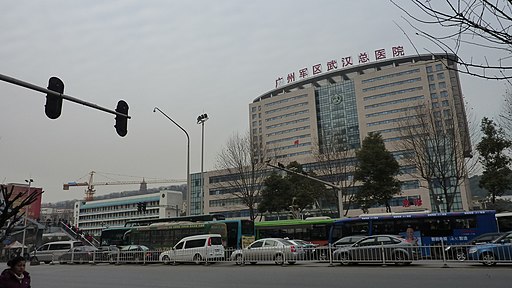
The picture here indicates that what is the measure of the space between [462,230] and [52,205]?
136849mm

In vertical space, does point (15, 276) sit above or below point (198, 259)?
above

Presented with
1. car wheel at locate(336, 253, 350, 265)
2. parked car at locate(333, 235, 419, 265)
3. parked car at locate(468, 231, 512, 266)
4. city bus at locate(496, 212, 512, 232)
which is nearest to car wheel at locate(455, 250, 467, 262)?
parked car at locate(468, 231, 512, 266)

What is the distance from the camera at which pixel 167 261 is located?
23016 millimetres

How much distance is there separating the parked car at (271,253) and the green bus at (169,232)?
6.94 meters

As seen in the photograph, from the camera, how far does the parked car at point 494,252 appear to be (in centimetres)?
1447

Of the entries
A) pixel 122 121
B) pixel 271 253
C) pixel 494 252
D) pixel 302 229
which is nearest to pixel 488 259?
pixel 494 252

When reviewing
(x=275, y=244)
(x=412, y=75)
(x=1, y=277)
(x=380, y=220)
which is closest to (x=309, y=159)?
(x=412, y=75)

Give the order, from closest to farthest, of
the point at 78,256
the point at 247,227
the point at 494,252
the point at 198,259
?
1. the point at 494,252
2. the point at 198,259
3. the point at 78,256
4. the point at 247,227

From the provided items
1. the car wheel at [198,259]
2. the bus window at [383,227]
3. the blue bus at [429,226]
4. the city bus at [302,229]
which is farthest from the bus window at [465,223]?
the car wheel at [198,259]

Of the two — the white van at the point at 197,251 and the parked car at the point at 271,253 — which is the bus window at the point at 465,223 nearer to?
the parked car at the point at 271,253

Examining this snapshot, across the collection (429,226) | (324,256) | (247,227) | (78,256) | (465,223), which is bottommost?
(78,256)

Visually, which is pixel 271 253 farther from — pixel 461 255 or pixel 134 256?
pixel 134 256

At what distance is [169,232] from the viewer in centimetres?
2858

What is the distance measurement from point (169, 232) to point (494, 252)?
2073 cm
